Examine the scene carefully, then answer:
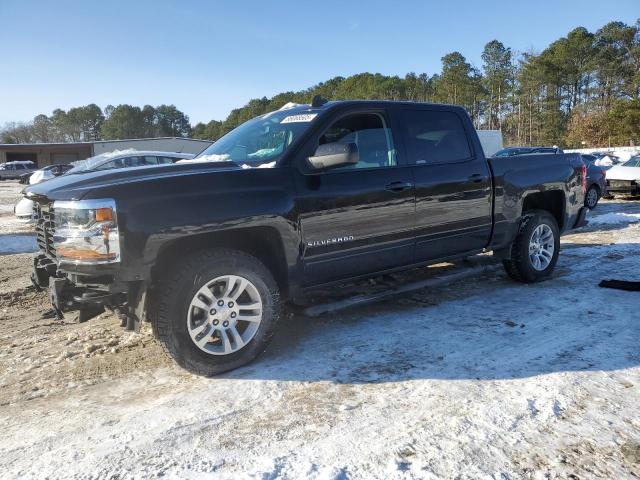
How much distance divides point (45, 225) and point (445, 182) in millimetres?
3332

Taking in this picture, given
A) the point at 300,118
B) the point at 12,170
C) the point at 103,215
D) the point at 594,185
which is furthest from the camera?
the point at 12,170

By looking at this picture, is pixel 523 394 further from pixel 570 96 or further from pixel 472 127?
pixel 570 96

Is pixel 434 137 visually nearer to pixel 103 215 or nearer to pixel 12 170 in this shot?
pixel 103 215

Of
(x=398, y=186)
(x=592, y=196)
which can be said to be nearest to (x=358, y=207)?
(x=398, y=186)

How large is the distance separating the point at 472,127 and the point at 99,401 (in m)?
4.18

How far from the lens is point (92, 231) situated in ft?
10.1

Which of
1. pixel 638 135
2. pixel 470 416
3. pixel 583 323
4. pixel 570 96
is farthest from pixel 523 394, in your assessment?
pixel 570 96

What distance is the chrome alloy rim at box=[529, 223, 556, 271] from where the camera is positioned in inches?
223

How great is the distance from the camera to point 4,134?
354 ft

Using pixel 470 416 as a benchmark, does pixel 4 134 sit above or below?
above

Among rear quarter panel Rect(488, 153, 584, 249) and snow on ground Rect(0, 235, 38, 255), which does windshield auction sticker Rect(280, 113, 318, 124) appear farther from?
snow on ground Rect(0, 235, 38, 255)

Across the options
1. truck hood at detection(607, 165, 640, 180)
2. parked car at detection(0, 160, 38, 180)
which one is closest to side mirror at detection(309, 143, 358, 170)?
truck hood at detection(607, 165, 640, 180)

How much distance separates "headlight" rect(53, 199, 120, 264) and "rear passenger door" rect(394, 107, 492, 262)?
254 centimetres

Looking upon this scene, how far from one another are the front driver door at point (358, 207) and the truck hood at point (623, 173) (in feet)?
43.3
